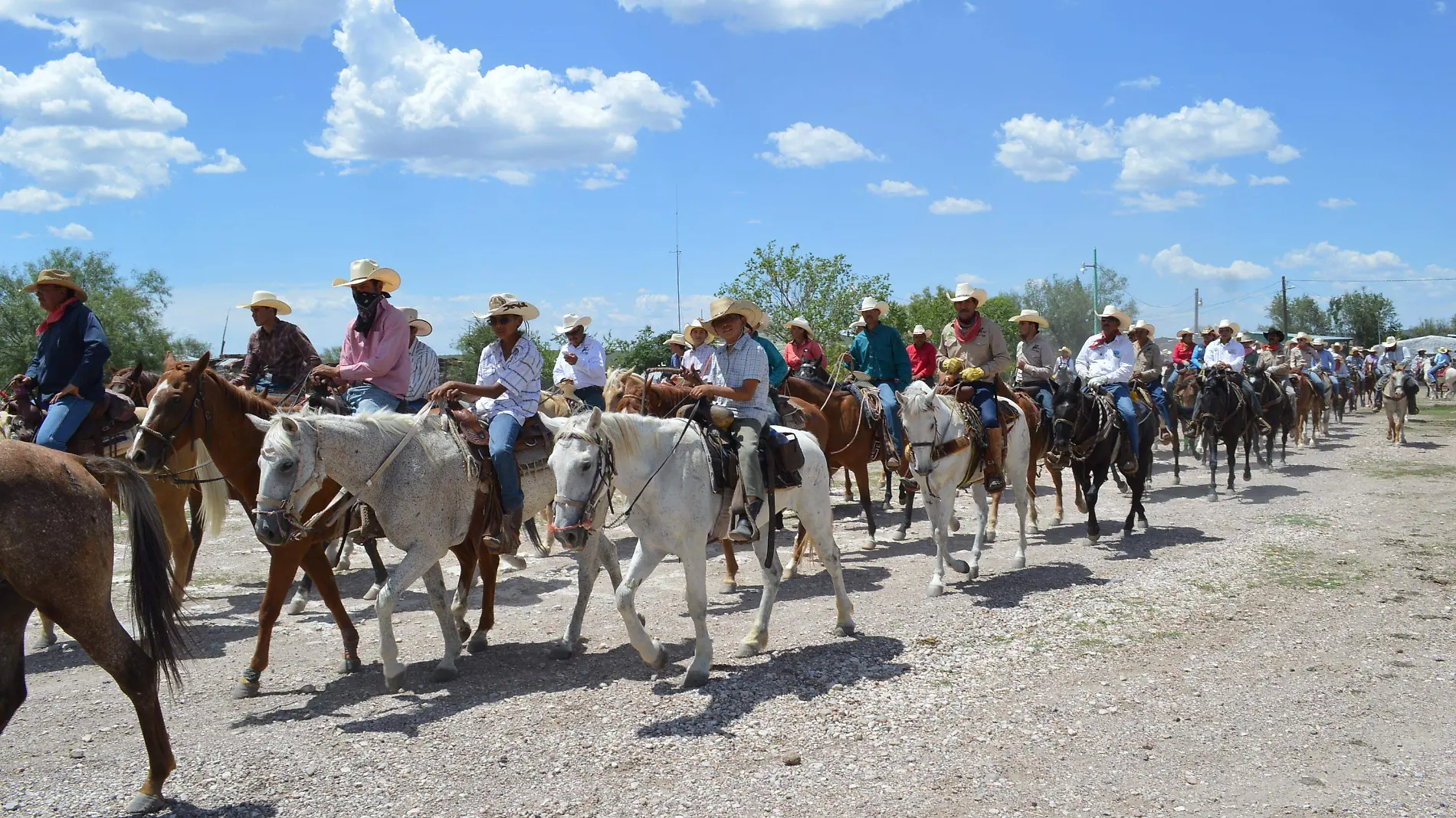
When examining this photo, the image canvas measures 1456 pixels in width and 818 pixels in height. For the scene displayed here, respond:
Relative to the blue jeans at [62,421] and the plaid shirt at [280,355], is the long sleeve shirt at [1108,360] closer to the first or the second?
the plaid shirt at [280,355]

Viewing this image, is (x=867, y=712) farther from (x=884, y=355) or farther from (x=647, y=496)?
(x=884, y=355)

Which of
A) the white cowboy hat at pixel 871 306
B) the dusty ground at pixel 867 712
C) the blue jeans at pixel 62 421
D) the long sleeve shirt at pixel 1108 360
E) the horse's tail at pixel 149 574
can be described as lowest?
the dusty ground at pixel 867 712

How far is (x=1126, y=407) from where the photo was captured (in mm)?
11648

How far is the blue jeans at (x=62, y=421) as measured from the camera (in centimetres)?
736

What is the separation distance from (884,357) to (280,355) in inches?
270

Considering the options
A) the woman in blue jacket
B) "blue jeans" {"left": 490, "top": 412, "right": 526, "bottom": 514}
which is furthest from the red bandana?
"blue jeans" {"left": 490, "top": 412, "right": 526, "bottom": 514}

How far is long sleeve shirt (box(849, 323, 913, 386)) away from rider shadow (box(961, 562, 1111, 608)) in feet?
9.78

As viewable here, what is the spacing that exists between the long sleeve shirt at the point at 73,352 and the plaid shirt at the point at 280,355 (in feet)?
5.75

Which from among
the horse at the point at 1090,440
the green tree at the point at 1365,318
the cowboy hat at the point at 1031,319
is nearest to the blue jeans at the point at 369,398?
the cowboy hat at the point at 1031,319

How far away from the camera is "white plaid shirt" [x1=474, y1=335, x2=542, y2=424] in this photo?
23.2 ft

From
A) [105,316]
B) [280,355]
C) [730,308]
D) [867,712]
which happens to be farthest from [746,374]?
[105,316]

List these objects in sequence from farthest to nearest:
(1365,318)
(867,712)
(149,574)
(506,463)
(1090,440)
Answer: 1. (1365,318)
2. (1090,440)
3. (506,463)
4. (867,712)
5. (149,574)

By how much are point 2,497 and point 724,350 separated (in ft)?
14.7

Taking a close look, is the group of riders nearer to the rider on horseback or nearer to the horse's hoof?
the rider on horseback
